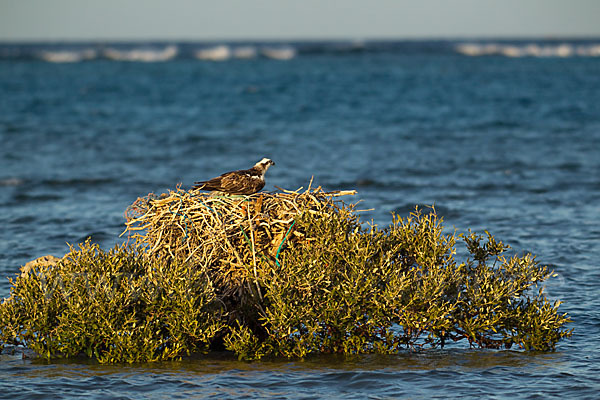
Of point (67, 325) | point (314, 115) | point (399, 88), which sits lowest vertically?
point (67, 325)

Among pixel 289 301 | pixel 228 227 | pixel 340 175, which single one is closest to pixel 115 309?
pixel 228 227

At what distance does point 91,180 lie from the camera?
2567cm

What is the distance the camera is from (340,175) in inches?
1053

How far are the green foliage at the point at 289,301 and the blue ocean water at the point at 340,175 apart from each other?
264mm

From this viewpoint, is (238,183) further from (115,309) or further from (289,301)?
(115,309)

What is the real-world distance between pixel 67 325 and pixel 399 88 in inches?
2364

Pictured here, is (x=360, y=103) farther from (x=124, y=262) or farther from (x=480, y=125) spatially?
(x=124, y=262)

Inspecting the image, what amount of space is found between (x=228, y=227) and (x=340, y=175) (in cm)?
1726

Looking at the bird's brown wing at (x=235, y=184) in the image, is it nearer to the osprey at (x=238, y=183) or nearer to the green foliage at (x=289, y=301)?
the osprey at (x=238, y=183)

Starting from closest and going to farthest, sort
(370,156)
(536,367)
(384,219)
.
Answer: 1. (536,367)
2. (384,219)
3. (370,156)

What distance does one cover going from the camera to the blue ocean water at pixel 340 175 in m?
9.31

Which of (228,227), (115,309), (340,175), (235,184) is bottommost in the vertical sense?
(115,309)

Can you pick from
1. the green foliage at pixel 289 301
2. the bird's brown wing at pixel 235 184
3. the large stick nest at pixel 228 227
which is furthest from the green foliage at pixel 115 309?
the bird's brown wing at pixel 235 184

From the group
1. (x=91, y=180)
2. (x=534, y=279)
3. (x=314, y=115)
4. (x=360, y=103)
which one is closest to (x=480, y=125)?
(x=314, y=115)
